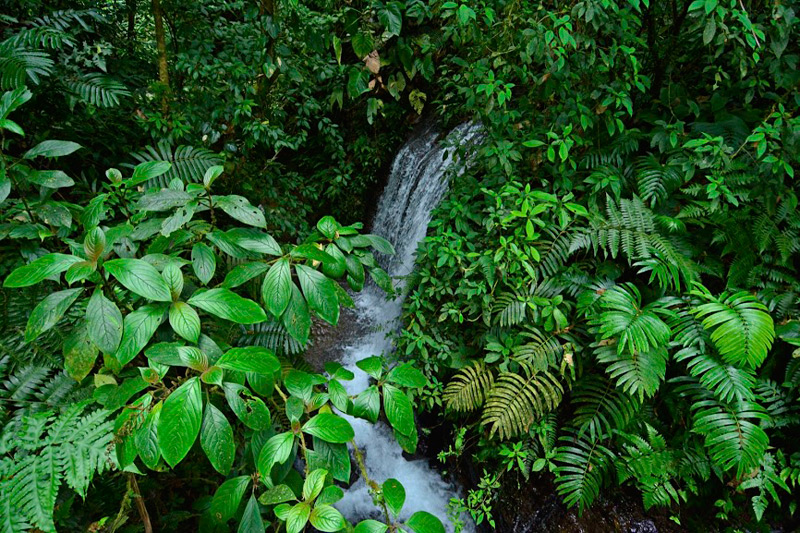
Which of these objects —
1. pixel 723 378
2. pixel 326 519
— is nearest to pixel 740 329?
pixel 723 378

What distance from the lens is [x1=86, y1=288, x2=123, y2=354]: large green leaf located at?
3.93 ft

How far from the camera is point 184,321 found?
125 cm

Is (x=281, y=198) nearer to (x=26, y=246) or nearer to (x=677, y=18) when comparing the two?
(x=26, y=246)

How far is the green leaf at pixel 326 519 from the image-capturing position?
1185mm

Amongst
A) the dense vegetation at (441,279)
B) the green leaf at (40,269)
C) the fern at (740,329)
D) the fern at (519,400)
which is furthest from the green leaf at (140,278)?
the fern at (740,329)

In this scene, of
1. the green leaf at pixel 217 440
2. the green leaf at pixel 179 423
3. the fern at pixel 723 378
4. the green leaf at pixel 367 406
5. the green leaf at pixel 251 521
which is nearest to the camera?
the green leaf at pixel 179 423

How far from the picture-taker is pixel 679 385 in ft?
8.99

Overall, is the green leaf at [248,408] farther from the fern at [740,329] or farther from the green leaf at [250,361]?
the fern at [740,329]

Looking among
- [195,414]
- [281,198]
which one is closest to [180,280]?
[195,414]

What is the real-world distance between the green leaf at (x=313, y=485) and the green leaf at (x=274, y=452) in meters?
0.10

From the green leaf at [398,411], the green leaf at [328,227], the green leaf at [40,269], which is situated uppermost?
the green leaf at [40,269]

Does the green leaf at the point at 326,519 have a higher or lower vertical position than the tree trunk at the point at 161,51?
lower

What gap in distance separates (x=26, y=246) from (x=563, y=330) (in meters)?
3.17

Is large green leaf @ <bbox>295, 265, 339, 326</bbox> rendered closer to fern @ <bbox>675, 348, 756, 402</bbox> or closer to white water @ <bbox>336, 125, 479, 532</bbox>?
fern @ <bbox>675, 348, 756, 402</bbox>
